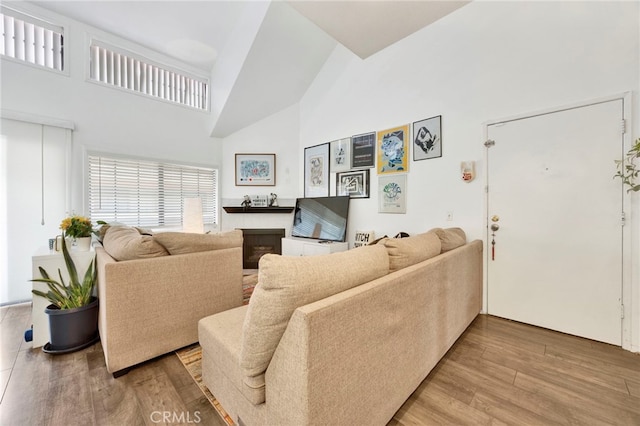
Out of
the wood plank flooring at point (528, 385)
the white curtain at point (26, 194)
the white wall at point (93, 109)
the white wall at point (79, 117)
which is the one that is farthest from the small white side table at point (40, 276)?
the wood plank flooring at point (528, 385)

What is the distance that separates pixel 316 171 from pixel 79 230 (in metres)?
3.19

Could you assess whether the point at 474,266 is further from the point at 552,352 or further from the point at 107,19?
the point at 107,19

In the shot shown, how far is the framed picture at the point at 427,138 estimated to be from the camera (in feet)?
9.71

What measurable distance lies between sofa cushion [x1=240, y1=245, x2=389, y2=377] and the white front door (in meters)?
2.35

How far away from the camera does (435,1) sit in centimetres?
275

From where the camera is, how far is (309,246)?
3.90m

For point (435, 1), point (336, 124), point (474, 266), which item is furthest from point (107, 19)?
point (474, 266)

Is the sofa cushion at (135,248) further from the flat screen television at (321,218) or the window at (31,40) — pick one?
the window at (31,40)

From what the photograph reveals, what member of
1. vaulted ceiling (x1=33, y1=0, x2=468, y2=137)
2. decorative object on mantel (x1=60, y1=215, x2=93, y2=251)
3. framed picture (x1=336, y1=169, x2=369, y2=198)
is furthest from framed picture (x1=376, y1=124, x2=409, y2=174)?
decorative object on mantel (x1=60, y1=215, x2=93, y2=251)

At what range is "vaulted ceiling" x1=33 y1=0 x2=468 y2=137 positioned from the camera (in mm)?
2896

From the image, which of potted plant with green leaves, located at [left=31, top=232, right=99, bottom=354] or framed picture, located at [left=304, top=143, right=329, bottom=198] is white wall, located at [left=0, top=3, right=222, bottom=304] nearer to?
potted plant with green leaves, located at [left=31, top=232, right=99, bottom=354]

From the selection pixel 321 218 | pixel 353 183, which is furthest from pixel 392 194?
pixel 321 218

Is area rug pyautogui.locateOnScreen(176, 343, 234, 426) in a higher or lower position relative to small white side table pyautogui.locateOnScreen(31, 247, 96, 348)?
lower

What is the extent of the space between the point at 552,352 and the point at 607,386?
38 centimetres
